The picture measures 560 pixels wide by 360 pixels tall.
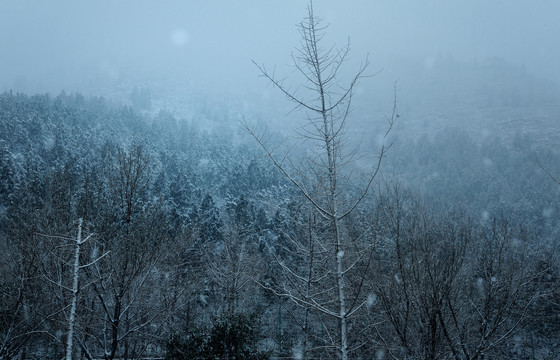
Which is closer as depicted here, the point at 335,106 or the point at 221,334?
the point at 335,106

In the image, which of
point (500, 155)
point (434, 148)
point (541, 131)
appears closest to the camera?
point (500, 155)

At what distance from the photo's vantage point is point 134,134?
258 feet

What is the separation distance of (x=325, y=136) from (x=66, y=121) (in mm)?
80122

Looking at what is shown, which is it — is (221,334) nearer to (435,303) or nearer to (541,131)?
(435,303)

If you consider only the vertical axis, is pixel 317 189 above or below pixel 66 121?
below

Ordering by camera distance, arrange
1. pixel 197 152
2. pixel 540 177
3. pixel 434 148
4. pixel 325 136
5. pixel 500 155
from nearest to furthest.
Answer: pixel 325 136 < pixel 540 177 < pixel 197 152 < pixel 500 155 < pixel 434 148

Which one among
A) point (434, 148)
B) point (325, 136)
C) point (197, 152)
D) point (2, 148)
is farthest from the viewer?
point (434, 148)

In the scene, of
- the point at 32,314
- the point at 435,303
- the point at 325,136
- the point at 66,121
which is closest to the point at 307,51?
the point at 325,136

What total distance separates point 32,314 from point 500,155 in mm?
96713

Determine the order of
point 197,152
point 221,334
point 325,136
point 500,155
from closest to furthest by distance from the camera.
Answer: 1. point 325,136
2. point 221,334
3. point 197,152
4. point 500,155

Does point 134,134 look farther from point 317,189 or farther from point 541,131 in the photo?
point 541,131

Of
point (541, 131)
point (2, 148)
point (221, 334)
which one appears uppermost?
point (541, 131)

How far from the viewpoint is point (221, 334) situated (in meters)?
12.0

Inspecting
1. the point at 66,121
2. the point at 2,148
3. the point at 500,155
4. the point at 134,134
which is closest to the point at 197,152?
the point at 134,134
